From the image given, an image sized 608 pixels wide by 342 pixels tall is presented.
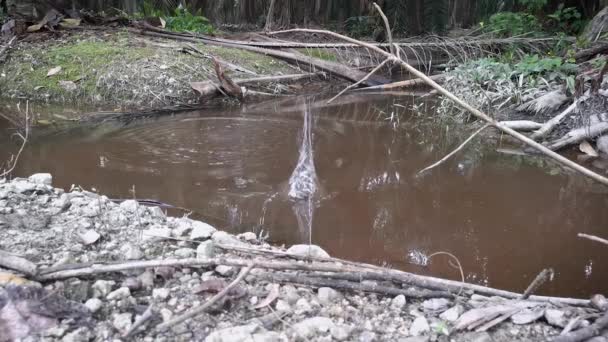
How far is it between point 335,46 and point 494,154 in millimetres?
4959

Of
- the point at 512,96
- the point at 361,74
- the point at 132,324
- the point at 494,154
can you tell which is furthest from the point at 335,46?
the point at 132,324

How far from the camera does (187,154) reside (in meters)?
5.00

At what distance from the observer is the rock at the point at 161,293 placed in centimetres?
217

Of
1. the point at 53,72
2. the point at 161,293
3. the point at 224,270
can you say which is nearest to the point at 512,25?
the point at 53,72

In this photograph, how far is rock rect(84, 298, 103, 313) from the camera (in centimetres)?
203

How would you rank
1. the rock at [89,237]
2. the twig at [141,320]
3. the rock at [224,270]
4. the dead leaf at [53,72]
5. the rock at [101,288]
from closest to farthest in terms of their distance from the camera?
the twig at [141,320] → the rock at [101,288] → the rock at [224,270] → the rock at [89,237] → the dead leaf at [53,72]

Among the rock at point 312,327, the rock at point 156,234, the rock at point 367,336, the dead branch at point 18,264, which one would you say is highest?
the dead branch at point 18,264

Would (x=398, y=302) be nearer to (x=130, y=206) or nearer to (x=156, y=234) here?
(x=156, y=234)

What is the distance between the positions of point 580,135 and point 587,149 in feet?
0.55

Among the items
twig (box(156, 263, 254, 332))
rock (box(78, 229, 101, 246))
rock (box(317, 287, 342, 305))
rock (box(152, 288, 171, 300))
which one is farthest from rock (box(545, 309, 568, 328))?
rock (box(78, 229, 101, 246))

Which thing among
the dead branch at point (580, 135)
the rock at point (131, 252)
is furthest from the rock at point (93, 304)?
the dead branch at point (580, 135)

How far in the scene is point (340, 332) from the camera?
204 cm

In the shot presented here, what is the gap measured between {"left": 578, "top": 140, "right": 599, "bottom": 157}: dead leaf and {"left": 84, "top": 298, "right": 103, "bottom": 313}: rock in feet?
16.7

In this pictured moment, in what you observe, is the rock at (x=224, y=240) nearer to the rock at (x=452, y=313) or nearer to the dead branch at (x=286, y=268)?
the dead branch at (x=286, y=268)
